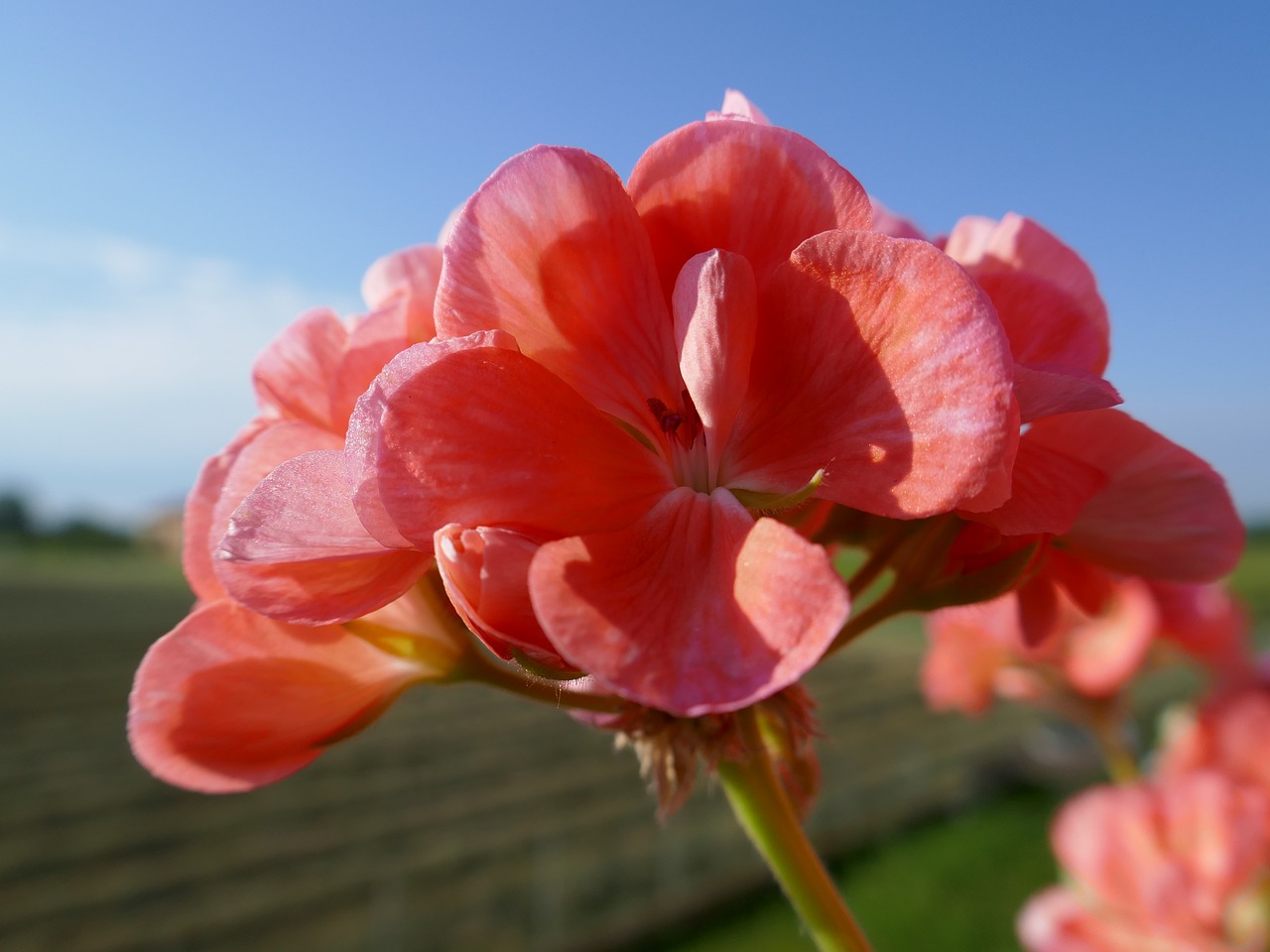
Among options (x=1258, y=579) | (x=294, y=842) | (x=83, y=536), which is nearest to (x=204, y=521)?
(x=294, y=842)

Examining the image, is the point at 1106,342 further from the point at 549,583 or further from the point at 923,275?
the point at 549,583

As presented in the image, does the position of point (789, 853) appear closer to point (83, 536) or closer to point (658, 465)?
point (658, 465)

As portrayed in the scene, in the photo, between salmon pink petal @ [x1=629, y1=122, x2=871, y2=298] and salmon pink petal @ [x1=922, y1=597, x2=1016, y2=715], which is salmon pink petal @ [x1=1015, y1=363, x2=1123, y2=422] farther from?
salmon pink petal @ [x1=922, y1=597, x2=1016, y2=715]

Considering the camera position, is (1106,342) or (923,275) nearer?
(923,275)

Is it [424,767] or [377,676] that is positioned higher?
[377,676]

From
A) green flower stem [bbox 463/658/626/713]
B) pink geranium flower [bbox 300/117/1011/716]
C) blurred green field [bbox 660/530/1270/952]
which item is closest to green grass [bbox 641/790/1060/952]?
blurred green field [bbox 660/530/1270/952]

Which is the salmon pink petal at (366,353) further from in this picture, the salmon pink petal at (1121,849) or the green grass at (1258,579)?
the green grass at (1258,579)

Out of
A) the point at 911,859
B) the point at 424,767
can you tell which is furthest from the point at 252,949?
the point at 911,859
